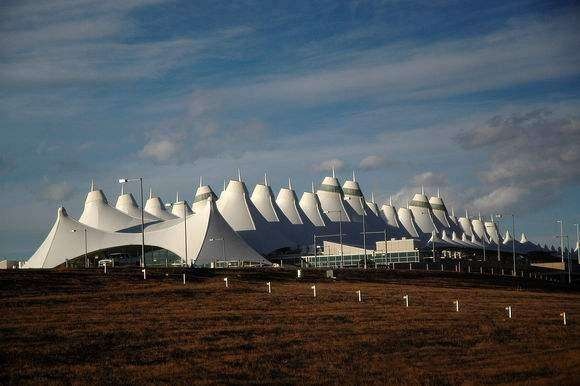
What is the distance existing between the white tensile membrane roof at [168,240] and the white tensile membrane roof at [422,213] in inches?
2823

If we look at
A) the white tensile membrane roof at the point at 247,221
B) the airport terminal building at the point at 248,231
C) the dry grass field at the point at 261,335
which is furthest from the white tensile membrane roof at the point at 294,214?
the dry grass field at the point at 261,335

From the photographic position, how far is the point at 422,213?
147 meters

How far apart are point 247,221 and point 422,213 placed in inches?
2270

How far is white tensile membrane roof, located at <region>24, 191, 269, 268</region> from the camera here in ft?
230

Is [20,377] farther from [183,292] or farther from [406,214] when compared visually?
[406,214]

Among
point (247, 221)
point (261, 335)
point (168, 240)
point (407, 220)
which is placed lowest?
point (261, 335)

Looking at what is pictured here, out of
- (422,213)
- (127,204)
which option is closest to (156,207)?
(127,204)

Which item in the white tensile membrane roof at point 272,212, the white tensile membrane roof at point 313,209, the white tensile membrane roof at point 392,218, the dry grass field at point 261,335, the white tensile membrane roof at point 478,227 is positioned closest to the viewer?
the dry grass field at point 261,335

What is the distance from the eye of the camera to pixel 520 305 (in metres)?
45.4

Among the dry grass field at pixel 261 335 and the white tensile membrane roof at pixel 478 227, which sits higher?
the white tensile membrane roof at pixel 478 227

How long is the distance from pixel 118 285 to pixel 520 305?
1944cm

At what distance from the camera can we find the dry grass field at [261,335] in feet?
80.6

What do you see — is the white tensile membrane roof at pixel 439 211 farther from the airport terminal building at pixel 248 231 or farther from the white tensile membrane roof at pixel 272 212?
the white tensile membrane roof at pixel 272 212

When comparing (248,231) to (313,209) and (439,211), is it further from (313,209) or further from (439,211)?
(439,211)
